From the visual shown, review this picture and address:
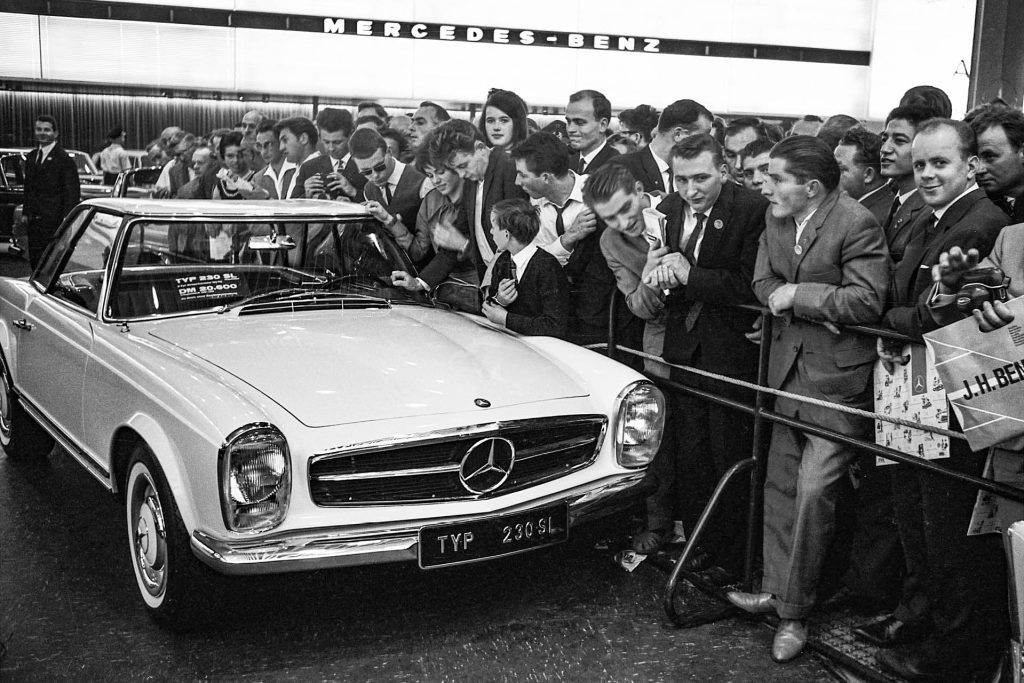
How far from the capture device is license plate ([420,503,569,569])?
3.44 m

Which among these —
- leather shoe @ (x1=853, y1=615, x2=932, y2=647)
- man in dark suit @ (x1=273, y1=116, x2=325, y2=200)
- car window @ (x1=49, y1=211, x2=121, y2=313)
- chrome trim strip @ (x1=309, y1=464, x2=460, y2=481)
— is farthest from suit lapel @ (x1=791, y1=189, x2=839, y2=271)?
man in dark suit @ (x1=273, y1=116, x2=325, y2=200)

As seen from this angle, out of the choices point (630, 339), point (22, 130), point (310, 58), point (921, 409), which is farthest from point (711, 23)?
point (921, 409)

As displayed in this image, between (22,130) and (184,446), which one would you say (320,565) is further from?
(22,130)

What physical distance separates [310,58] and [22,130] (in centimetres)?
513

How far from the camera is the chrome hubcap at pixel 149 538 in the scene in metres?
3.71

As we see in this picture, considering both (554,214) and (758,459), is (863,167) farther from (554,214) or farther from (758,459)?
(758,459)

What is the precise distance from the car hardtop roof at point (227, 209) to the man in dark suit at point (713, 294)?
161cm

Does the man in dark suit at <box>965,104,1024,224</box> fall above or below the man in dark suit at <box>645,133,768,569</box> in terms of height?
above

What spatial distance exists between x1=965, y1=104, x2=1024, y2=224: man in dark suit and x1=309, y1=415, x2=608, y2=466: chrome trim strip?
1.83 meters

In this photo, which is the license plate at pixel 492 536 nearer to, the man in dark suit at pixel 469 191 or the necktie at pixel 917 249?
the necktie at pixel 917 249

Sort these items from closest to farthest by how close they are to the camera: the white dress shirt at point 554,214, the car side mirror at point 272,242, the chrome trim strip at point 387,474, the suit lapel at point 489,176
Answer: the chrome trim strip at point 387,474 < the car side mirror at point 272,242 < the white dress shirt at point 554,214 < the suit lapel at point 489,176

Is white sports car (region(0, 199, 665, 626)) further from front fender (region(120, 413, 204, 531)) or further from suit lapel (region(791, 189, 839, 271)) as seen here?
suit lapel (region(791, 189, 839, 271))

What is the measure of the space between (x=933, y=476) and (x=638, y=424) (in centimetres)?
110

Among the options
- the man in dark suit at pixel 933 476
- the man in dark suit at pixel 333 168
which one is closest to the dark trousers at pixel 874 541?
the man in dark suit at pixel 933 476
